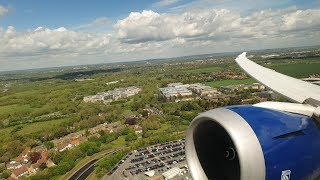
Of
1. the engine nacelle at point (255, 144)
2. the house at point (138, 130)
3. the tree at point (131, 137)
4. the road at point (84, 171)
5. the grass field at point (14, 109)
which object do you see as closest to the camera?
the engine nacelle at point (255, 144)

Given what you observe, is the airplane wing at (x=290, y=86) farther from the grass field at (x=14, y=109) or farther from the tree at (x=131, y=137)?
the grass field at (x=14, y=109)

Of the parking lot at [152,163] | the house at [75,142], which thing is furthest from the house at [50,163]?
the parking lot at [152,163]

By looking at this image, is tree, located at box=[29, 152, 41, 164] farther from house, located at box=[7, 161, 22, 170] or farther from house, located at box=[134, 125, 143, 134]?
house, located at box=[134, 125, 143, 134]

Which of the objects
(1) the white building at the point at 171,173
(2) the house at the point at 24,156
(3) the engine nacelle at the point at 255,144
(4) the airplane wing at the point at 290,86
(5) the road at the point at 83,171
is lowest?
(2) the house at the point at 24,156

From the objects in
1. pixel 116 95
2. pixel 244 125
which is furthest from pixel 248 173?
pixel 116 95

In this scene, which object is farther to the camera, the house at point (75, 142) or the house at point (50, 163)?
the house at point (75, 142)

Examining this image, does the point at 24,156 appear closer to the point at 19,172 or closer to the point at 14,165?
the point at 14,165

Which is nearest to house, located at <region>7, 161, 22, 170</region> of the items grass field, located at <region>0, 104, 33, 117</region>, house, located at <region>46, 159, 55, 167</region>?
house, located at <region>46, 159, 55, 167</region>

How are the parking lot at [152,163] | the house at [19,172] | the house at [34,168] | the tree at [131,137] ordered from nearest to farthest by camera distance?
the parking lot at [152,163], the house at [19,172], the house at [34,168], the tree at [131,137]
